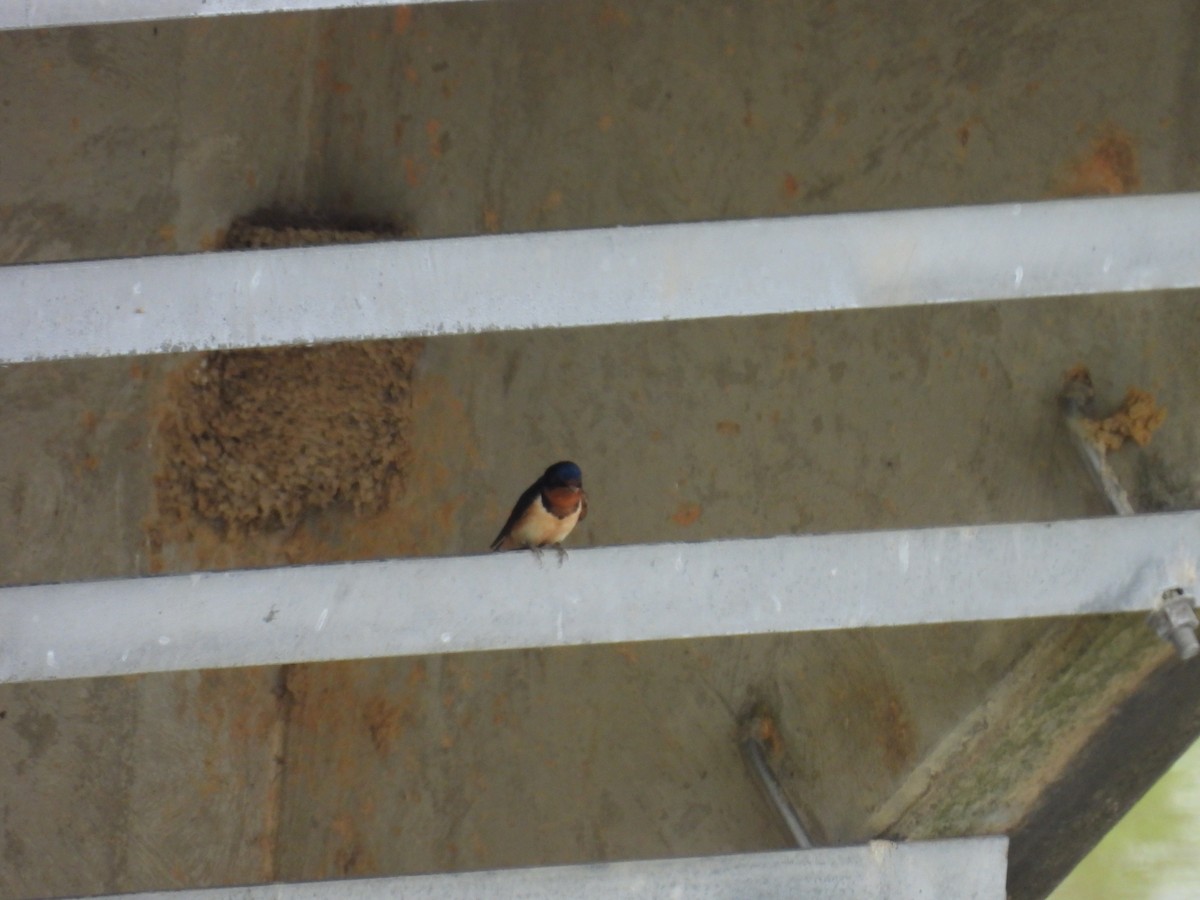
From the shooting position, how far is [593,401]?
16.6 ft

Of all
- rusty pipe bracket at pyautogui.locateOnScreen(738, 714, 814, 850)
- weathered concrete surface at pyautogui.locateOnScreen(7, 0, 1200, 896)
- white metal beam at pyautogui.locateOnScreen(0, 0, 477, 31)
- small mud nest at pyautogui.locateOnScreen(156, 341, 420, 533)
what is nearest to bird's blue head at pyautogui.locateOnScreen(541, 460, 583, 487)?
weathered concrete surface at pyautogui.locateOnScreen(7, 0, 1200, 896)

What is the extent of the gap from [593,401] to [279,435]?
115cm

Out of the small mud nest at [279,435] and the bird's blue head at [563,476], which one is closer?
the bird's blue head at [563,476]

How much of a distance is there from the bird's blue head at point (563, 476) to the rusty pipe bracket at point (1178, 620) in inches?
66.2

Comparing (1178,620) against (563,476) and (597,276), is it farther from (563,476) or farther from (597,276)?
(563,476)

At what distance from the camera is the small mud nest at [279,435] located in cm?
493

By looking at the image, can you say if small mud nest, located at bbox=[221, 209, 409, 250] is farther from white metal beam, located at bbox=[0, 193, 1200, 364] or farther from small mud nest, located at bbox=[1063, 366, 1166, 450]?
small mud nest, located at bbox=[1063, 366, 1166, 450]

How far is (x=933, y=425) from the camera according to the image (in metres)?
4.99

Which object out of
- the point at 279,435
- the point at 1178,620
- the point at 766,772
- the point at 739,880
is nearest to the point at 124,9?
the point at 279,435

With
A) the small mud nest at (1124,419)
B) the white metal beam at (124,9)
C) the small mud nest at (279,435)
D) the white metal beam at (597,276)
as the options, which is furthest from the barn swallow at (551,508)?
the small mud nest at (1124,419)

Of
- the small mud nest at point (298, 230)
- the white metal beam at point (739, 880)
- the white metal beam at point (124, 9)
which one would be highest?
the small mud nest at point (298, 230)

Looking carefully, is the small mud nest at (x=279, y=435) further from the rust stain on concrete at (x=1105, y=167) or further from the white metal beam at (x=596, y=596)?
the rust stain on concrete at (x=1105, y=167)

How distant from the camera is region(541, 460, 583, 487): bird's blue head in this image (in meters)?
4.16

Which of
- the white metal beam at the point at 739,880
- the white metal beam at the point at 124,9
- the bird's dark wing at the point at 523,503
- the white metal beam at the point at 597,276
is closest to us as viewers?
the white metal beam at the point at 124,9
